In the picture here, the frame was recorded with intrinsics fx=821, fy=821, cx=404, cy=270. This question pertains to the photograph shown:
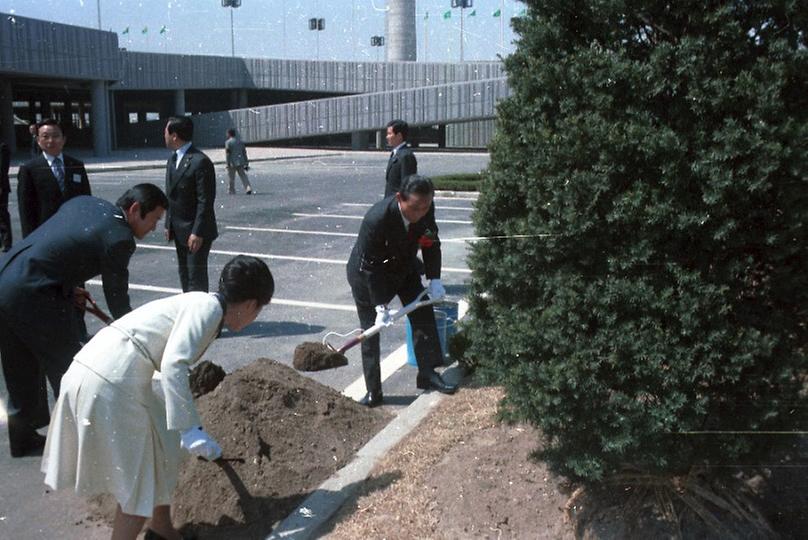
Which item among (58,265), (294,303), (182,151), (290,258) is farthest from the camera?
(290,258)

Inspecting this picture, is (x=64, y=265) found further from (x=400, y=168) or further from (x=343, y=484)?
(x=400, y=168)

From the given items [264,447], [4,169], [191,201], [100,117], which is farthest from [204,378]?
[100,117]

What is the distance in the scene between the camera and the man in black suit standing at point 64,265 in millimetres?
4027

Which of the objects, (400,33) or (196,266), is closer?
(196,266)

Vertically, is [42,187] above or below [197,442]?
above

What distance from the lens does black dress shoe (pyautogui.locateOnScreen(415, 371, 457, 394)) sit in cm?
538

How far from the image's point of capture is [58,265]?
13.3ft

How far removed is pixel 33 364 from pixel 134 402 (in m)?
1.68

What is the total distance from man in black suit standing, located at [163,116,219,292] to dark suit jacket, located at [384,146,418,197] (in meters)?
1.67

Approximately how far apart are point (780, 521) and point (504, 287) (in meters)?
1.85

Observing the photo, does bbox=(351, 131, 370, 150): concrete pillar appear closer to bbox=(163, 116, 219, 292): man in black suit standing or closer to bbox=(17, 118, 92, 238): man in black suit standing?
bbox=(163, 116, 219, 292): man in black suit standing

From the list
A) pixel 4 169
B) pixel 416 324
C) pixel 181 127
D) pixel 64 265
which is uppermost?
pixel 181 127

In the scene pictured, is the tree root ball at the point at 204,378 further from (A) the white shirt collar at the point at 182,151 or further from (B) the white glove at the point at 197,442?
(A) the white shirt collar at the point at 182,151

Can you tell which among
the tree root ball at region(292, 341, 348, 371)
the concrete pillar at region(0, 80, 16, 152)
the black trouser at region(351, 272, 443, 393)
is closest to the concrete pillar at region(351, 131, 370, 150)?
the concrete pillar at region(0, 80, 16, 152)
